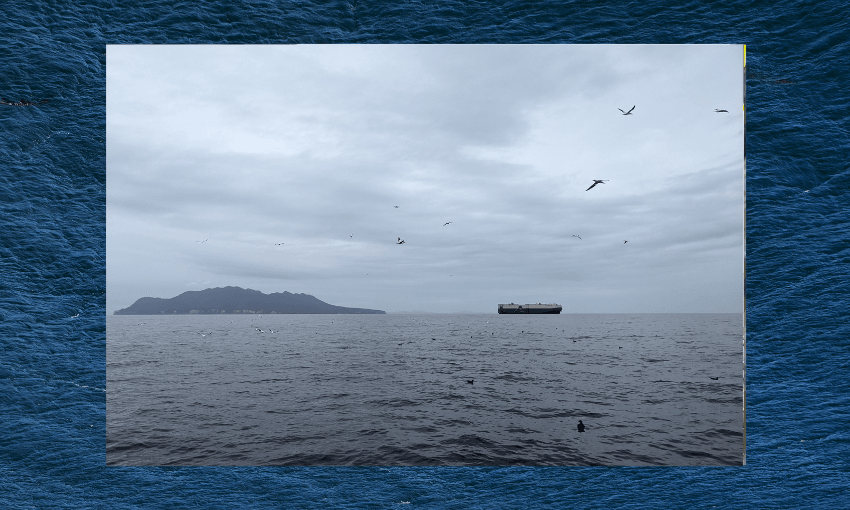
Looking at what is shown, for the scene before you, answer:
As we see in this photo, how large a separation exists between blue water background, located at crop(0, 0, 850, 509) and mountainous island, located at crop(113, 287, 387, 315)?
1964mm

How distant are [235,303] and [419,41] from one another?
6.53 meters

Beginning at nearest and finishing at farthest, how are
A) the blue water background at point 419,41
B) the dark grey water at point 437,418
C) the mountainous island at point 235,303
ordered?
the blue water background at point 419,41 → the dark grey water at point 437,418 → the mountainous island at point 235,303

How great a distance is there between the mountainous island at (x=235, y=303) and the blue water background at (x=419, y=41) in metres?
1.96

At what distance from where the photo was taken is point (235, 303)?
26.7ft

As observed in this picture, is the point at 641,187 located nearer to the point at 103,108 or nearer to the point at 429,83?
the point at 429,83

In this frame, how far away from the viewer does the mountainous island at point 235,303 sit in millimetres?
6430

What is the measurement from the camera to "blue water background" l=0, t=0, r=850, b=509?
3.40 meters

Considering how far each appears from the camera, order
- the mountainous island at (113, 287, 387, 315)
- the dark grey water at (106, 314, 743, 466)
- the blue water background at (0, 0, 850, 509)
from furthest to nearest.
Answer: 1. the mountainous island at (113, 287, 387, 315)
2. the dark grey water at (106, 314, 743, 466)
3. the blue water background at (0, 0, 850, 509)

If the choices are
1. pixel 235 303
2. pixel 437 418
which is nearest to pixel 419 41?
pixel 437 418

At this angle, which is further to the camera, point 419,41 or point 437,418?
point 437,418

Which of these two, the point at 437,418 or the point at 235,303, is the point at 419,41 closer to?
the point at 437,418

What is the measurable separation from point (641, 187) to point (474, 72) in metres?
2.09

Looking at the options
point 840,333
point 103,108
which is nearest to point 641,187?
point 840,333

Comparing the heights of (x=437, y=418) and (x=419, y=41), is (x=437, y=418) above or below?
below
